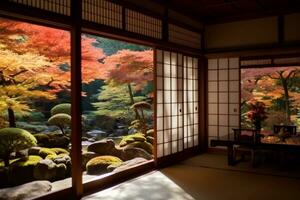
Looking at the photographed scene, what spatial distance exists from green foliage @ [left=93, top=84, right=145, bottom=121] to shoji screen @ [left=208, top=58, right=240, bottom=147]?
392 cm

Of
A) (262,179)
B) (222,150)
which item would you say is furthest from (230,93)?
(262,179)

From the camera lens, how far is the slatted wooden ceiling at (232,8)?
571 cm

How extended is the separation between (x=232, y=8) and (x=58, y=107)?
5.25 m

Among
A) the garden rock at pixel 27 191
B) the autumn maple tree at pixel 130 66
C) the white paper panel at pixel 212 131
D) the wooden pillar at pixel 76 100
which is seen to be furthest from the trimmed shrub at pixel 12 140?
the white paper panel at pixel 212 131

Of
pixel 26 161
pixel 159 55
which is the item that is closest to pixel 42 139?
pixel 26 161

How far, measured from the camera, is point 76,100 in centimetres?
386

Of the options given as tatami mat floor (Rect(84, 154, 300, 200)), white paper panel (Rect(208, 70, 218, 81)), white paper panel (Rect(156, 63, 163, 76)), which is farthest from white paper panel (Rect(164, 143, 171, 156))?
white paper panel (Rect(208, 70, 218, 81))

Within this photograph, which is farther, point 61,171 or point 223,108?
point 223,108

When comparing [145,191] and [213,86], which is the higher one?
[213,86]

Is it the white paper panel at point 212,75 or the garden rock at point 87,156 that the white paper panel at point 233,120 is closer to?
the white paper panel at point 212,75

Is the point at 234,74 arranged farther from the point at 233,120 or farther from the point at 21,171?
the point at 21,171

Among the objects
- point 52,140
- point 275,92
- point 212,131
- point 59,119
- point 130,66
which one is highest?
point 130,66

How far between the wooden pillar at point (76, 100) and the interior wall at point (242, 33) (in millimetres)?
4010

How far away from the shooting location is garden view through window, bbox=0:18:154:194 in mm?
5730
